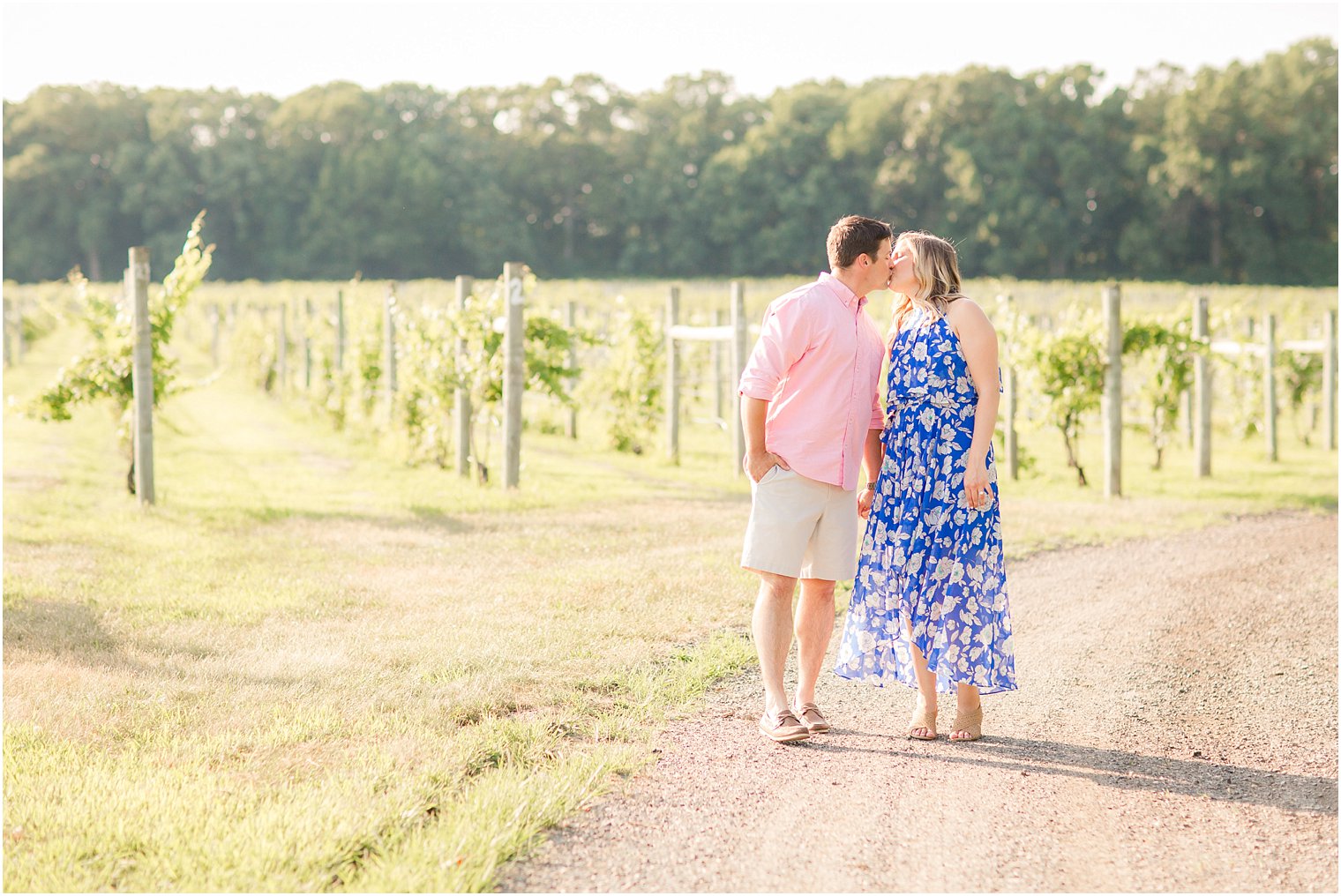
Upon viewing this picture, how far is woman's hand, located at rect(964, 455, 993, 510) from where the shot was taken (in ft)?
13.0

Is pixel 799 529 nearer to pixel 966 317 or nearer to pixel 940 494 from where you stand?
pixel 940 494

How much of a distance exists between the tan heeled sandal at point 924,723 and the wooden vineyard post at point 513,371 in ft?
20.3

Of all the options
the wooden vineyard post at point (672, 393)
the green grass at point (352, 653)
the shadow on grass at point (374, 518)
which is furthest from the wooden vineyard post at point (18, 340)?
the shadow on grass at point (374, 518)

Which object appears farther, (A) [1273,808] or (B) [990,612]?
(B) [990,612]

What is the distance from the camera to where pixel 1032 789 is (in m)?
3.74

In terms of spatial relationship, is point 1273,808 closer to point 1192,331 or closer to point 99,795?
point 99,795

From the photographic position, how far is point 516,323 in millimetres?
10016

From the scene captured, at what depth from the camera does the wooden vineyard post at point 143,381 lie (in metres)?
8.79

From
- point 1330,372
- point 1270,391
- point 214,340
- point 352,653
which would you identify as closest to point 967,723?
point 352,653

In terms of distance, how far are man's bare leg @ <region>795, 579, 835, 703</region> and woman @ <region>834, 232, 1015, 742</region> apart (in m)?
0.17

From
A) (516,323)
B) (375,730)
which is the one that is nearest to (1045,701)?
(375,730)

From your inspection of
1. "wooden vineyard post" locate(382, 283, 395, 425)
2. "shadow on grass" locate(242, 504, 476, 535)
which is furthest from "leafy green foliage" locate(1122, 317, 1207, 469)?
"wooden vineyard post" locate(382, 283, 395, 425)

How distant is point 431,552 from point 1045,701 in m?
3.99

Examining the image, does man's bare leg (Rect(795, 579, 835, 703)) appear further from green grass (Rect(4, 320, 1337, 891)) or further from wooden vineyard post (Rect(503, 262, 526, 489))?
wooden vineyard post (Rect(503, 262, 526, 489))
